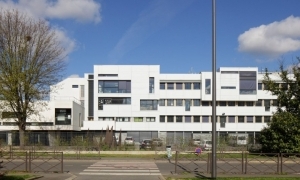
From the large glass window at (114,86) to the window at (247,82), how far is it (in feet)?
64.9

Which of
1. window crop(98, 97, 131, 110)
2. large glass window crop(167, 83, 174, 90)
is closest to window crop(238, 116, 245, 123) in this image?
large glass window crop(167, 83, 174, 90)

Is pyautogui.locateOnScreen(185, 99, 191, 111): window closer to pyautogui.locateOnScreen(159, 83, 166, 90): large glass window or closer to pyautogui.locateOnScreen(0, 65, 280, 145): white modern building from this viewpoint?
pyautogui.locateOnScreen(0, 65, 280, 145): white modern building

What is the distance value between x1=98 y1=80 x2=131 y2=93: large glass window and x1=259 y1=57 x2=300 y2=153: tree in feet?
116

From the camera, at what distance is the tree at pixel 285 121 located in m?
34.7

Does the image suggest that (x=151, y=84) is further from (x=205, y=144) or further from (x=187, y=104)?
(x=205, y=144)

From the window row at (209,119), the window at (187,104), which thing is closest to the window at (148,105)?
the window row at (209,119)

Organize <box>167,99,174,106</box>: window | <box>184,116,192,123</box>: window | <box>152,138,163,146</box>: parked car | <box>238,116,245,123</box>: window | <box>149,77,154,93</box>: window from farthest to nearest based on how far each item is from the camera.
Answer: <box>167,99,174,106</box>: window
<box>184,116,192,123</box>: window
<box>149,77,154,93</box>: window
<box>238,116,245,123</box>: window
<box>152,138,163,146</box>: parked car

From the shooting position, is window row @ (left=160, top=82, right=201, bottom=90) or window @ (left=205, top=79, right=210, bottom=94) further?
window row @ (left=160, top=82, right=201, bottom=90)

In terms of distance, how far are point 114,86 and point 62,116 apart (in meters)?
12.3

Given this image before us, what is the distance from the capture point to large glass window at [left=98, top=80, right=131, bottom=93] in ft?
226

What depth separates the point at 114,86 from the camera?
227 ft

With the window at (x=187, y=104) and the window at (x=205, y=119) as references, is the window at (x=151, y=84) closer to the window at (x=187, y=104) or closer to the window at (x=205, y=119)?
the window at (x=187, y=104)

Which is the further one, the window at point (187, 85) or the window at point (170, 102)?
the window at point (187, 85)

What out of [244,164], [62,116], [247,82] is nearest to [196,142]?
[244,164]
